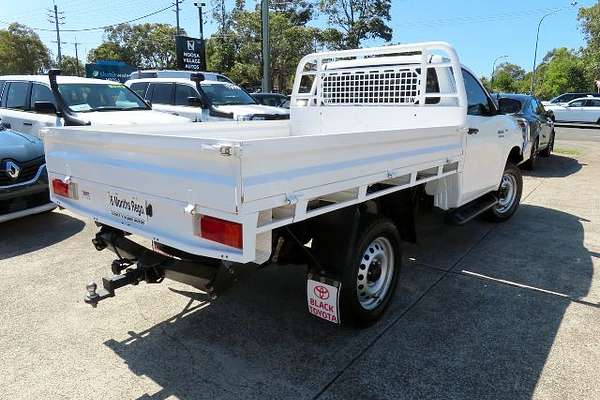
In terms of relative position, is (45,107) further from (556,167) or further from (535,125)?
(556,167)

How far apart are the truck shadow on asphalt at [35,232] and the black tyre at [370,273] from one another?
3.81 meters

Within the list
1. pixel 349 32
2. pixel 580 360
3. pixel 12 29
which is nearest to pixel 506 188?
pixel 580 360

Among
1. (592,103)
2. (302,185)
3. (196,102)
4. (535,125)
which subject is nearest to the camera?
(302,185)

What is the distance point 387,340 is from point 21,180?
462 cm

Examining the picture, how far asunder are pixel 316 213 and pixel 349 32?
4121 centimetres

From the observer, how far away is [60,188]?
139 inches

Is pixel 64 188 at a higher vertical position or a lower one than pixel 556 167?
higher

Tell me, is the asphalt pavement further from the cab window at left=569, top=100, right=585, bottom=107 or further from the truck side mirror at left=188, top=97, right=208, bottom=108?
the cab window at left=569, top=100, right=585, bottom=107

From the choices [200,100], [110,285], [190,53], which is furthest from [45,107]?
[190,53]

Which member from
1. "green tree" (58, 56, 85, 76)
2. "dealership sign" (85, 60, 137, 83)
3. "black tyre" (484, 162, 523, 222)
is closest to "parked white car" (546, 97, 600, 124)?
"black tyre" (484, 162, 523, 222)

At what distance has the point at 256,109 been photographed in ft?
35.7

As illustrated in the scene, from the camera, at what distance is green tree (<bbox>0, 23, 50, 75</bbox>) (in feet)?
197

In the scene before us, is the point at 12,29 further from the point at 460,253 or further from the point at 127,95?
the point at 460,253

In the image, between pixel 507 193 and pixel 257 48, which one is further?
pixel 257 48
